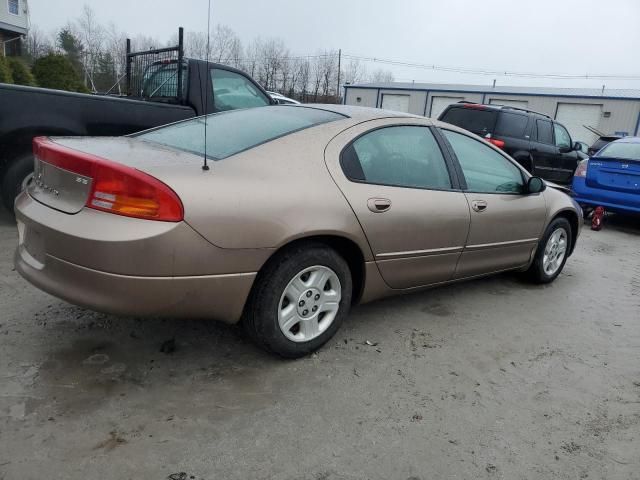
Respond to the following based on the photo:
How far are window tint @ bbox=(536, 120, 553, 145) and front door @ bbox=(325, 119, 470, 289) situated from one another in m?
7.58

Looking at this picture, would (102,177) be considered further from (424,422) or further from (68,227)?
(424,422)

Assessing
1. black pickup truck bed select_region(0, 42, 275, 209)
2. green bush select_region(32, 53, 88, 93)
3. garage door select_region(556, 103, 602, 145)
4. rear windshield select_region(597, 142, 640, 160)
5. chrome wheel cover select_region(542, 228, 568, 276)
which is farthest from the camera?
garage door select_region(556, 103, 602, 145)

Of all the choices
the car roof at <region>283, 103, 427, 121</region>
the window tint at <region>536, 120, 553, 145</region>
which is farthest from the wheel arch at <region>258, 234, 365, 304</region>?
the window tint at <region>536, 120, 553, 145</region>

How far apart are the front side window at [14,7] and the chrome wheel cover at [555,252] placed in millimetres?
36853


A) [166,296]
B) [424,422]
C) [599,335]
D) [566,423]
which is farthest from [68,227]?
[599,335]

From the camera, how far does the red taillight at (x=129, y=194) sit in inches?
88.4

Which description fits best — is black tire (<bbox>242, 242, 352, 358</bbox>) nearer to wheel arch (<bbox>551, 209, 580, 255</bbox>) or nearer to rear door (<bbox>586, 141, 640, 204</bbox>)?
wheel arch (<bbox>551, 209, 580, 255</bbox>)

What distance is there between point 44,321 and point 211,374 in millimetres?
1196

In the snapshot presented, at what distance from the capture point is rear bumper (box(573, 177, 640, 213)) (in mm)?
7574

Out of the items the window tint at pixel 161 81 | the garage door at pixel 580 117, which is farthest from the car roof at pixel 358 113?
the garage door at pixel 580 117

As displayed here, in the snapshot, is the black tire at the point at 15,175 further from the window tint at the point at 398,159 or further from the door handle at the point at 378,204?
the door handle at the point at 378,204

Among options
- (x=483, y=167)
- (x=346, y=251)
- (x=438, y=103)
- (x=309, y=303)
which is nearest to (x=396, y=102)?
(x=438, y=103)

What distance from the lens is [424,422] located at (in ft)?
8.02

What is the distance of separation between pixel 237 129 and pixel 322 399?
167 centimetres
